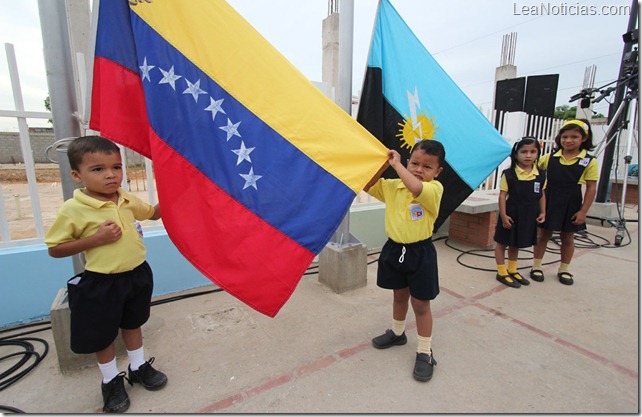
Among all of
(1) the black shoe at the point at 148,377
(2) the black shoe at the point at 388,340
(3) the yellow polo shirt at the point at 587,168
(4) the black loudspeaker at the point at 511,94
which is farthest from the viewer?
(4) the black loudspeaker at the point at 511,94

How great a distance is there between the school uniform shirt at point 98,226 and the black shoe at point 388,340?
1.75 m

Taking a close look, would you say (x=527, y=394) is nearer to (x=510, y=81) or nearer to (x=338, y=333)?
(x=338, y=333)

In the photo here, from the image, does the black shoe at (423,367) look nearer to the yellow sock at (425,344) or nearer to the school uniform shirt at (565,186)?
the yellow sock at (425,344)

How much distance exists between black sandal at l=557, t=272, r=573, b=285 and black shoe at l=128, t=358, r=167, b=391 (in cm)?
412

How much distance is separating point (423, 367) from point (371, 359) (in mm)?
370

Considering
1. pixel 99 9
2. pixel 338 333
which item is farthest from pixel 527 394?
pixel 99 9

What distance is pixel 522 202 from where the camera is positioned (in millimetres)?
3639

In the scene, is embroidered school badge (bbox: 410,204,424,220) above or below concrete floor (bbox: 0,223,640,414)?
above

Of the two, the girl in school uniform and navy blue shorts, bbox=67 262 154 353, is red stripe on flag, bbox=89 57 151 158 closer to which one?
navy blue shorts, bbox=67 262 154 353

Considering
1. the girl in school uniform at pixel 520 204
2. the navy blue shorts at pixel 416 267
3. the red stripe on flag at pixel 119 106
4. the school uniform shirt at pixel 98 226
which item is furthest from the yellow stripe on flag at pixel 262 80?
the girl in school uniform at pixel 520 204

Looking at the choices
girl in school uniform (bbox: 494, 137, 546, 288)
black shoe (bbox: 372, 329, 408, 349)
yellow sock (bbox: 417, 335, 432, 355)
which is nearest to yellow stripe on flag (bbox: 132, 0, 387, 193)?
yellow sock (bbox: 417, 335, 432, 355)

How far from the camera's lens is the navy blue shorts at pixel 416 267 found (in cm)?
219

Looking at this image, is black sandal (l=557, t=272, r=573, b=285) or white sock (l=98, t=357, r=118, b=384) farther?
black sandal (l=557, t=272, r=573, b=285)

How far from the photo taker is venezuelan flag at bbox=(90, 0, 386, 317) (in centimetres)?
184
